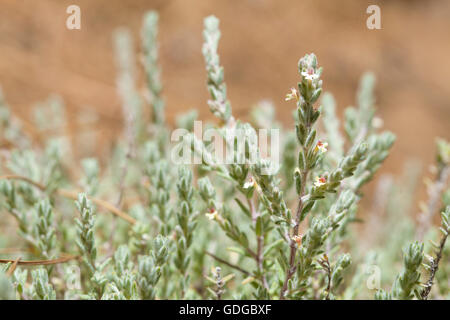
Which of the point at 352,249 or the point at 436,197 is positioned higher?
the point at 436,197

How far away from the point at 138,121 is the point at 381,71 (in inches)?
140

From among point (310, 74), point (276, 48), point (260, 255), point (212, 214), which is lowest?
point (260, 255)

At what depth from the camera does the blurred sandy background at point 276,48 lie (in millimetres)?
4195

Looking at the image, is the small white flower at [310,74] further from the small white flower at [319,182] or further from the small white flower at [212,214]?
the small white flower at [212,214]

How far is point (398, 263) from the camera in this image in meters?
1.64

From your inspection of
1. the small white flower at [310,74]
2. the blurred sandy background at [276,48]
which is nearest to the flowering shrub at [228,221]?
the small white flower at [310,74]

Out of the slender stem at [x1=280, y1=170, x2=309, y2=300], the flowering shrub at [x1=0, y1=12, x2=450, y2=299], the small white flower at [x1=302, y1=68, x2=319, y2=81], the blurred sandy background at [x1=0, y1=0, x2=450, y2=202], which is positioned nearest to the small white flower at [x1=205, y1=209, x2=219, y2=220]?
the flowering shrub at [x1=0, y1=12, x2=450, y2=299]

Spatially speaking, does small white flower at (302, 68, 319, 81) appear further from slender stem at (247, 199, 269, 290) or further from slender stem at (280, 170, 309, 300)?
slender stem at (247, 199, 269, 290)

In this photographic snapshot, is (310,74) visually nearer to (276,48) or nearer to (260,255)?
(260,255)

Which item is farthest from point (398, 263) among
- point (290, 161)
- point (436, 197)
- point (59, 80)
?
point (59, 80)

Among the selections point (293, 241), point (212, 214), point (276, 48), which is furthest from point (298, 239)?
point (276, 48)

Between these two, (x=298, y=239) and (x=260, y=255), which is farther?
(x=260, y=255)

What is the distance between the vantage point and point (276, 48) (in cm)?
469
